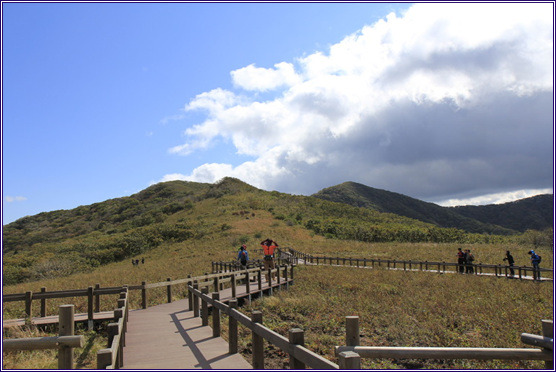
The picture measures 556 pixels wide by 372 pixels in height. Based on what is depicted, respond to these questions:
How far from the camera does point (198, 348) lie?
7.74 meters

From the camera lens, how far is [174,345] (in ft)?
26.1

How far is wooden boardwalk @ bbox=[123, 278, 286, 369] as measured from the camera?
22.2ft

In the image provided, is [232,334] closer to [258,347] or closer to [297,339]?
[258,347]

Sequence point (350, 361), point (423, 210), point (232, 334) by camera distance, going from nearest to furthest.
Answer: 1. point (350, 361)
2. point (232, 334)
3. point (423, 210)

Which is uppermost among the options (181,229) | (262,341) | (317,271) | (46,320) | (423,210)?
(423,210)

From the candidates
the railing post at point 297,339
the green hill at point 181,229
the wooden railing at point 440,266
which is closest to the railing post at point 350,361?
the railing post at point 297,339

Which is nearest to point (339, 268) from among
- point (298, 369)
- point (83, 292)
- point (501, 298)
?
point (501, 298)

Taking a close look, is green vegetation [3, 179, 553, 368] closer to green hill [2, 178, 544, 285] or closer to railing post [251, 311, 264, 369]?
green hill [2, 178, 544, 285]

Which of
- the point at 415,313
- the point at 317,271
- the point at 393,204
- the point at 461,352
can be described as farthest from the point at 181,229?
the point at 393,204

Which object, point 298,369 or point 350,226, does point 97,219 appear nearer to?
point 350,226

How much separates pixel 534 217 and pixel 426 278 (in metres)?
202

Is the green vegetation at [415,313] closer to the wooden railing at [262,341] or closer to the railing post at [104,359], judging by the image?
the wooden railing at [262,341]

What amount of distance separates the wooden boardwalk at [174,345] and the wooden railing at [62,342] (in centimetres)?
224

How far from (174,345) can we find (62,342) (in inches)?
147
